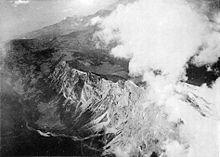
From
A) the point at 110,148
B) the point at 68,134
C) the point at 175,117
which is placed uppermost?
the point at 175,117

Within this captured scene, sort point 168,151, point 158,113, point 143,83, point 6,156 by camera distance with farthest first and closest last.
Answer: point 143,83 < point 158,113 < point 168,151 < point 6,156

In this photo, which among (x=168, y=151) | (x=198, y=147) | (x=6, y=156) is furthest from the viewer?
(x=168, y=151)

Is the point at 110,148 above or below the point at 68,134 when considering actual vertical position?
below

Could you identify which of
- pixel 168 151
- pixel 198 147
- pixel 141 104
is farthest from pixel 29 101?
pixel 198 147

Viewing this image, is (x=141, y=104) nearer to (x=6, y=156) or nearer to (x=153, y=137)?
(x=153, y=137)

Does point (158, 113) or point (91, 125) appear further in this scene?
point (91, 125)

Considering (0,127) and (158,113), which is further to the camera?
(158,113)

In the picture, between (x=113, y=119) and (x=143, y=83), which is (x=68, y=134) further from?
(x=143, y=83)

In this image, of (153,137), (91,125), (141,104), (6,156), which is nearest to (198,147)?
(153,137)

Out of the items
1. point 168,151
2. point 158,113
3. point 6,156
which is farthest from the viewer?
point 158,113
